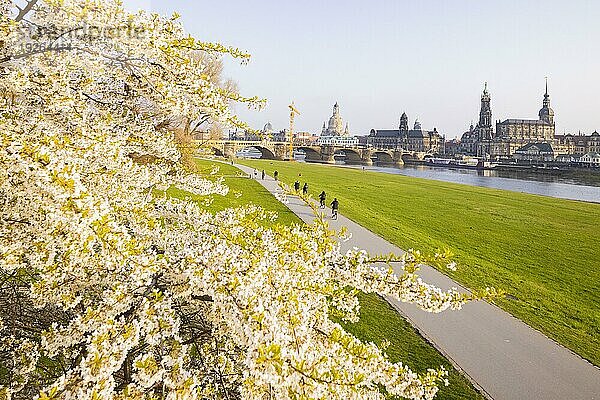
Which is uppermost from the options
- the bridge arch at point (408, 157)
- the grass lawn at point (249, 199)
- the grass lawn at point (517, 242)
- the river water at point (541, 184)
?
the bridge arch at point (408, 157)

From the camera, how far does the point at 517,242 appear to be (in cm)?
2388

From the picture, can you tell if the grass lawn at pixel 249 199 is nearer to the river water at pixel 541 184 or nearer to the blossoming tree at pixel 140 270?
the blossoming tree at pixel 140 270

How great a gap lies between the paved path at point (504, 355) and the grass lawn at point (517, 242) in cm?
89

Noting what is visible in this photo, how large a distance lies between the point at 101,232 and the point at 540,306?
1494 centimetres

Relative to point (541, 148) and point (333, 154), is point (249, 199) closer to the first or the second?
point (333, 154)

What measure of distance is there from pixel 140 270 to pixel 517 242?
24576 millimetres

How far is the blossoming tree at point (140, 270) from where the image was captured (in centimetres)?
303

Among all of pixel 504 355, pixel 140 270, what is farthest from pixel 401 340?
pixel 140 270

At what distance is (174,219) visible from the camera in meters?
6.46

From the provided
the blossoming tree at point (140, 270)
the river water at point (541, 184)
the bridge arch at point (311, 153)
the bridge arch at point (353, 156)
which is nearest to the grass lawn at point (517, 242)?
the blossoming tree at point (140, 270)

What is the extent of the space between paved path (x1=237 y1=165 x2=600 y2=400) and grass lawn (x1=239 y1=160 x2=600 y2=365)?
2.93 ft

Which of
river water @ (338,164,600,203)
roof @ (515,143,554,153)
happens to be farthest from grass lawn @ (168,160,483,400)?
roof @ (515,143,554,153)

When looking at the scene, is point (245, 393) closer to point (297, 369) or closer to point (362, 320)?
point (297, 369)

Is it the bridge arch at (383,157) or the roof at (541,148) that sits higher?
the roof at (541,148)
